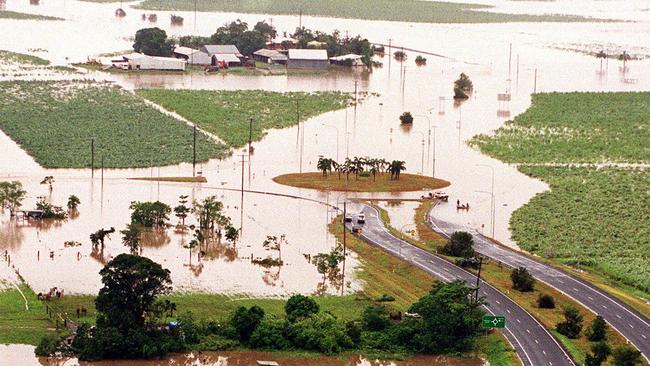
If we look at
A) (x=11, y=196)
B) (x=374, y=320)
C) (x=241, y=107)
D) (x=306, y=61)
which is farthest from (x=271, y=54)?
(x=374, y=320)

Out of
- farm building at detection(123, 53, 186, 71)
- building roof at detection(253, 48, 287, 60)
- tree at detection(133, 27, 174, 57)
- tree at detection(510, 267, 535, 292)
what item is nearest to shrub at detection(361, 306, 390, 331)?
tree at detection(510, 267, 535, 292)

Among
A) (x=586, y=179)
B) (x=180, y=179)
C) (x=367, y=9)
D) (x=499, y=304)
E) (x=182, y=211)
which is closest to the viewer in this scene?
(x=499, y=304)

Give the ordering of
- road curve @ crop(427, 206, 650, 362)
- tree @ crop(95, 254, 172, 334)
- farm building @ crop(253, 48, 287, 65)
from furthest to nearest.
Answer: farm building @ crop(253, 48, 287, 65)
road curve @ crop(427, 206, 650, 362)
tree @ crop(95, 254, 172, 334)

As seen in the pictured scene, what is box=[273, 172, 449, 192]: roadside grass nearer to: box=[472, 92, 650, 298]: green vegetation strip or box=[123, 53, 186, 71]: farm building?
box=[472, 92, 650, 298]: green vegetation strip

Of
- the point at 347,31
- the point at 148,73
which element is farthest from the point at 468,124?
the point at 347,31

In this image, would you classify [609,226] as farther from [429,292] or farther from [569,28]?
[569,28]

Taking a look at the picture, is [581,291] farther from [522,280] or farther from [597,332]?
[597,332]

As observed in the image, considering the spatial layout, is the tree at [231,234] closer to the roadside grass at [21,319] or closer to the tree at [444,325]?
the roadside grass at [21,319]

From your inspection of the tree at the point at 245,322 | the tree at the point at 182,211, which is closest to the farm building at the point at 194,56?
the tree at the point at 182,211
